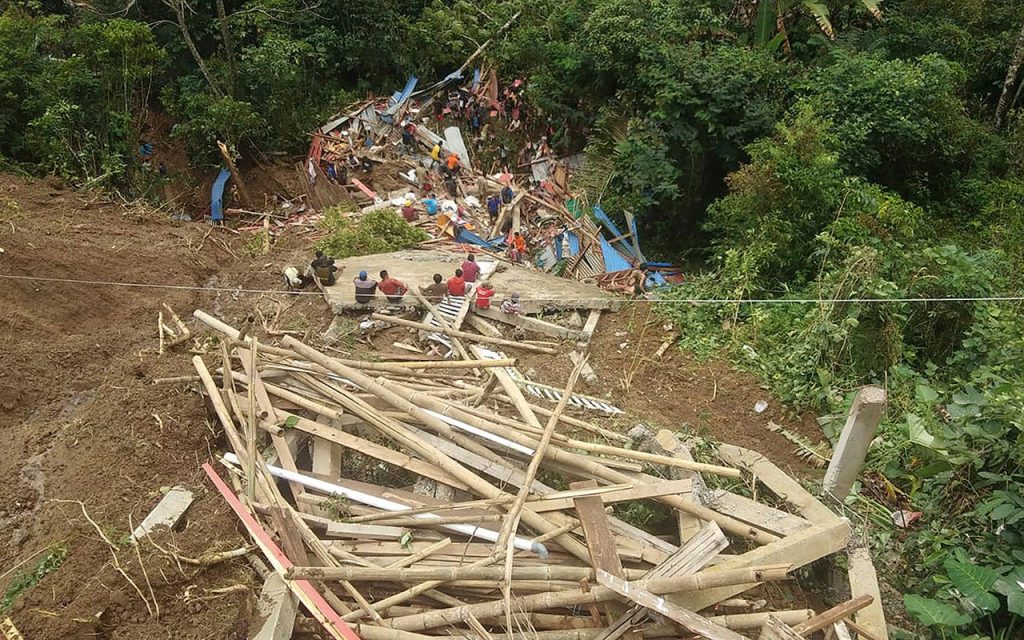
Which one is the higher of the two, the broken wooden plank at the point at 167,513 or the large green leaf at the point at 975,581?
the large green leaf at the point at 975,581

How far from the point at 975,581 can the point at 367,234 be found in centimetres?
855

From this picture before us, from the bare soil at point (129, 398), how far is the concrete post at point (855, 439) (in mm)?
965

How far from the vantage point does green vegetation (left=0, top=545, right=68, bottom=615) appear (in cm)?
418

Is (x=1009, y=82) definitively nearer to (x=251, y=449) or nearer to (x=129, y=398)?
(x=251, y=449)

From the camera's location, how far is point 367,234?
10.1 meters

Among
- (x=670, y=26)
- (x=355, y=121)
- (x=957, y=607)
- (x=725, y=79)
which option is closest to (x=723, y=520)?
(x=957, y=607)

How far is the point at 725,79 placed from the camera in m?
10.1

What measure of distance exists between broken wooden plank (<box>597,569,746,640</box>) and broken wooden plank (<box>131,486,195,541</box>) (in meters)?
3.06

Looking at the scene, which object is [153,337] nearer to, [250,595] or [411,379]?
[411,379]

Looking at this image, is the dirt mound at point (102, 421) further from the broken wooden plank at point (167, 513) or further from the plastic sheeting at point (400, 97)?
the plastic sheeting at point (400, 97)

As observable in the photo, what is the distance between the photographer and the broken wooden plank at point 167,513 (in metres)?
4.51

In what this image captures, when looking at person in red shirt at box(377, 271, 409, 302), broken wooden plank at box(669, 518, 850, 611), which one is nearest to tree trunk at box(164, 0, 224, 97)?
person in red shirt at box(377, 271, 409, 302)

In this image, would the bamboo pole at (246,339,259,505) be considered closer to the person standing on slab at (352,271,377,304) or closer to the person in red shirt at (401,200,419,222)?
the person standing on slab at (352,271,377,304)

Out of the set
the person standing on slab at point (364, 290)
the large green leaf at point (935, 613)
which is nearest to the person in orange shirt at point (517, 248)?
the person standing on slab at point (364, 290)
